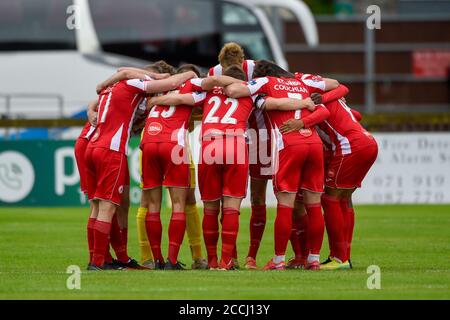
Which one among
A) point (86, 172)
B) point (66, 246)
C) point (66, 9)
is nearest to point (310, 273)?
point (86, 172)

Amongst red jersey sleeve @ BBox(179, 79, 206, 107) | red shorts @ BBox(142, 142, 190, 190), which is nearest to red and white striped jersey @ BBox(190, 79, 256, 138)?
red jersey sleeve @ BBox(179, 79, 206, 107)

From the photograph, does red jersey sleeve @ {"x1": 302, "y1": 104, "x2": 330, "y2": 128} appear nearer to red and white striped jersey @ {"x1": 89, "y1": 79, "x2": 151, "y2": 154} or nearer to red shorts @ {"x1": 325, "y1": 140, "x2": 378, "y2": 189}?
red shorts @ {"x1": 325, "y1": 140, "x2": 378, "y2": 189}

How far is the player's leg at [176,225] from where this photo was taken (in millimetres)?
13203

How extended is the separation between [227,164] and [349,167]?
1412 mm

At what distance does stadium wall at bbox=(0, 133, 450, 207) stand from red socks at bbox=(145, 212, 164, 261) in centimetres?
1049

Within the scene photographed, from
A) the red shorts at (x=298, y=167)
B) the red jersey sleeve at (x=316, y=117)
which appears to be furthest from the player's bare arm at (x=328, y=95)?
the red shorts at (x=298, y=167)

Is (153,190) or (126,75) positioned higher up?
(126,75)

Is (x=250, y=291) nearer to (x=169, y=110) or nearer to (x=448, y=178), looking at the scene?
(x=169, y=110)

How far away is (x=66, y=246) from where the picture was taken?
17.2 meters

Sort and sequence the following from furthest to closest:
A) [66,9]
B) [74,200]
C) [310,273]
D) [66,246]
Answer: [66,9]
[74,200]
[66,246]
[310,273]

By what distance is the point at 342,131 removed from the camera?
13688 mm

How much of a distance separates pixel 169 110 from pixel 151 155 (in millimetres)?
511

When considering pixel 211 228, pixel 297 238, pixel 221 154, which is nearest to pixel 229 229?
pixel 211 228

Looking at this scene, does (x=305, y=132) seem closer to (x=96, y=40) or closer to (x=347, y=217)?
(x=347, y=217)
